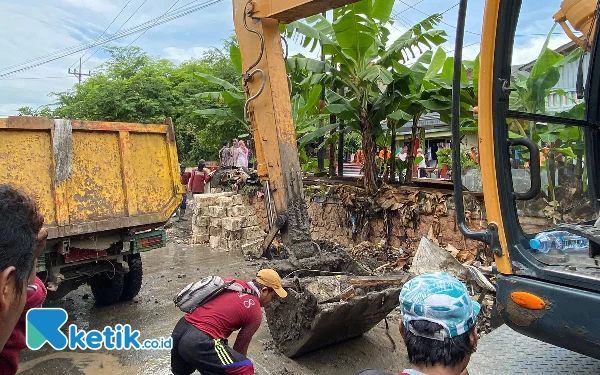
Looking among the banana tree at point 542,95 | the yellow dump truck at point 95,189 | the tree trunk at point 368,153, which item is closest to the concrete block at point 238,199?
the tree trunk at point 368,153

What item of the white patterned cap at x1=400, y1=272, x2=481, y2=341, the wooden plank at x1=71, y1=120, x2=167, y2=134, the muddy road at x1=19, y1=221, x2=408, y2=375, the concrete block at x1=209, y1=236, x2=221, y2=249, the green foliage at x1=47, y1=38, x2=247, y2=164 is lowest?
the muddy road at x1=19, y1=221, x2=408, y2=375

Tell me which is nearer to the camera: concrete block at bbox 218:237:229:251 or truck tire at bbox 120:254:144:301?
truck tire at bbox 120:254:144:301

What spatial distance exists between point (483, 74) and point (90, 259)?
169 inches

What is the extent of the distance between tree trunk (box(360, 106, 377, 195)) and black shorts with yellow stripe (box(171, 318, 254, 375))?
5116mm

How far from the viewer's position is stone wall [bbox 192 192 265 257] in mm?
9070

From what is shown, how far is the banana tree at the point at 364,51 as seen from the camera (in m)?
6.12

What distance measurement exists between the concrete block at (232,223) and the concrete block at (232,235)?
9cm

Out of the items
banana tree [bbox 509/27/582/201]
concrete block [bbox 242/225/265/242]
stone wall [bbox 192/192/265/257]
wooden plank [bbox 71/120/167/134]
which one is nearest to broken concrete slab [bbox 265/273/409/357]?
banana tree [bbox 509/27/582/201]

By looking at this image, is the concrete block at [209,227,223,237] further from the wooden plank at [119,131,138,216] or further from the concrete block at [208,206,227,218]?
the wooden plank at [119,131,138,216]

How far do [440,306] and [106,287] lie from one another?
517 centimetres

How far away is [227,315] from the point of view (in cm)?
294

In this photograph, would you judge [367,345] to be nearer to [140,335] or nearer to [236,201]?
[140,335]

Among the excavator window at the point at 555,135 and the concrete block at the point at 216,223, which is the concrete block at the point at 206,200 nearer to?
the concrete block at the point at 216,223

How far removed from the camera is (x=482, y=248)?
5.97m
